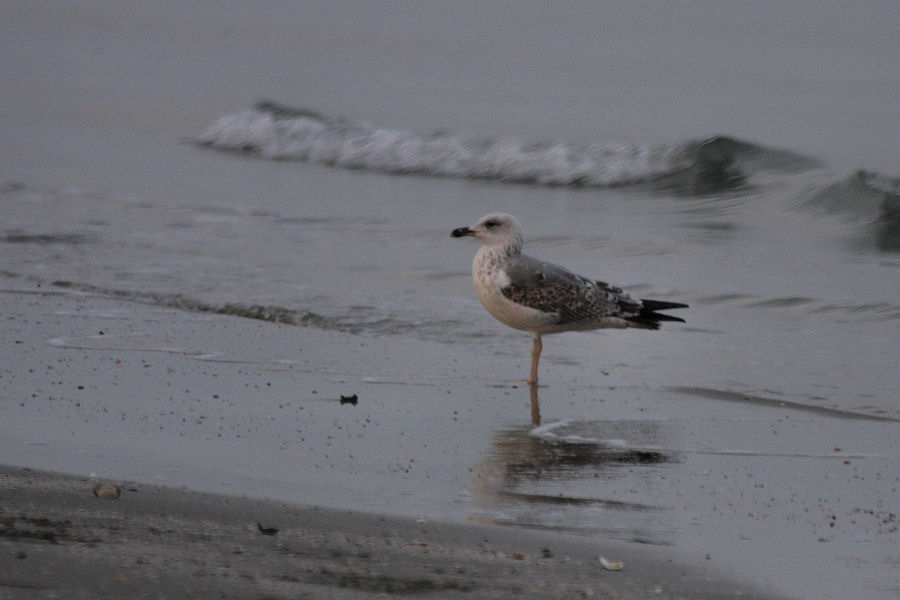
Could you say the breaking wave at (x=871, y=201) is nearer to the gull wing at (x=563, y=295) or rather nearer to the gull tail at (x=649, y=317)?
the gull tail at (x=649, y=317)

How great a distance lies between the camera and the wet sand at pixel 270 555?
3.39 m

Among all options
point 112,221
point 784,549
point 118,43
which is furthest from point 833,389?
point 118,43

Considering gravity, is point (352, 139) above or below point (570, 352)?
above

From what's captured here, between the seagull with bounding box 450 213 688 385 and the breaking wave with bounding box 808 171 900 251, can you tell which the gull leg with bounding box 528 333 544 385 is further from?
the breaking wave with bounding box 808 171 900 251

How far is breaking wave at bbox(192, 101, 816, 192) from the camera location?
55.7 ft

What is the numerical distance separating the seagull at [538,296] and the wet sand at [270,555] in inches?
123

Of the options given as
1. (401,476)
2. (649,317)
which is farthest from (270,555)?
(649,317)

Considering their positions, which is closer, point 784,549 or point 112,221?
point 784,549

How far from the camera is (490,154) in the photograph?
19078 millimetres

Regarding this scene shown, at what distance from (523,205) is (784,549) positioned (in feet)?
37.6

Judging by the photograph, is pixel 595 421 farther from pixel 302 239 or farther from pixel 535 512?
pixel 302 239

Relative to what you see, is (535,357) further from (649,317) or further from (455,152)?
(455,152)

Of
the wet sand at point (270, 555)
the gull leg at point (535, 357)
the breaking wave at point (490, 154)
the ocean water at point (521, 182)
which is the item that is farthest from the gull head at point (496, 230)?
the breaking wave at point (490, 154)

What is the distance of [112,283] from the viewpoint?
31.2ft
